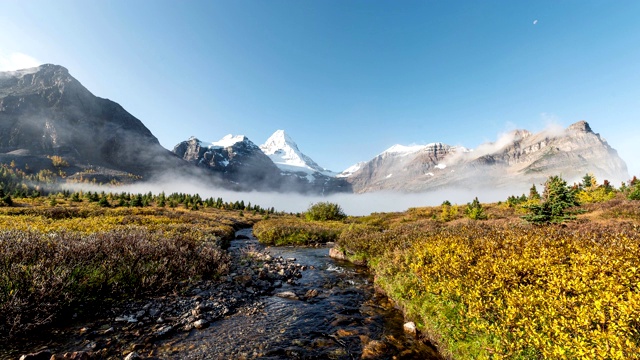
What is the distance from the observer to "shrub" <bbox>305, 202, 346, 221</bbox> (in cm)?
5962

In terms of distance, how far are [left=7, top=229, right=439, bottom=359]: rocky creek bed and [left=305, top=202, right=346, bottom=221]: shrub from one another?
44.7 meters

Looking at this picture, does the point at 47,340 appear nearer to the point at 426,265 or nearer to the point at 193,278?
the point at 193,278

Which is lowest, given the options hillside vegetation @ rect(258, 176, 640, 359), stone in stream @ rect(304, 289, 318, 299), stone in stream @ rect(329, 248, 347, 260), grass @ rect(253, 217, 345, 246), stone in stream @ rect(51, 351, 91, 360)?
grass @ rect(253, 217, 345, 246)

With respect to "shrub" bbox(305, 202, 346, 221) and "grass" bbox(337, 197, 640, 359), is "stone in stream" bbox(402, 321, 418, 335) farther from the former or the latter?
"shrub" bbox(305, 202, 346, 221)

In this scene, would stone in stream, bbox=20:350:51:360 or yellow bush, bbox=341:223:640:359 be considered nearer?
yellow bush, bbox=341:223:640:359

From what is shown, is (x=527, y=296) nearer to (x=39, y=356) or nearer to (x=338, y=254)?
(x=39, y=356)

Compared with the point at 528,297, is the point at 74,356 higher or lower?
lower

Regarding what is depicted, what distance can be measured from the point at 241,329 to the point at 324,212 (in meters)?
50.3

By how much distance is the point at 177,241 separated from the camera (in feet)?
56.1

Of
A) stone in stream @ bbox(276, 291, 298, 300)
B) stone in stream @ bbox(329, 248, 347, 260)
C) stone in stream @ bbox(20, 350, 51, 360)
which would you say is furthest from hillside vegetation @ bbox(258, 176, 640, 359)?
stone in stream @ bbox(329, 248, 347, 260)

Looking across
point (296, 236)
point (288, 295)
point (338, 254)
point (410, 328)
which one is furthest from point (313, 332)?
point (296, 236)

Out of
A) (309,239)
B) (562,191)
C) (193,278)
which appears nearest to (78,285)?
(193,278)

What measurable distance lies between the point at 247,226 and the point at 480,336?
66182 millimetres

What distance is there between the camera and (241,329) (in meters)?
9.74
